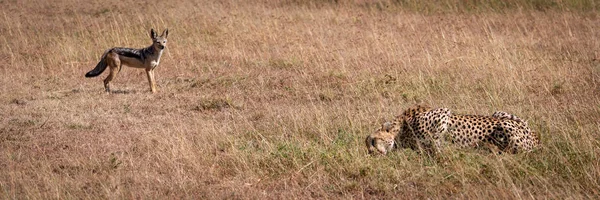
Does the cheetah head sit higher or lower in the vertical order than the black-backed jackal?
higher

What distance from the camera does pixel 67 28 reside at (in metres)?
13.0

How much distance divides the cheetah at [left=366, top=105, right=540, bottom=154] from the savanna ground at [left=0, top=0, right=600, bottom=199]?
0.46ft

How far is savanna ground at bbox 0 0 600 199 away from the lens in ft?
17.3

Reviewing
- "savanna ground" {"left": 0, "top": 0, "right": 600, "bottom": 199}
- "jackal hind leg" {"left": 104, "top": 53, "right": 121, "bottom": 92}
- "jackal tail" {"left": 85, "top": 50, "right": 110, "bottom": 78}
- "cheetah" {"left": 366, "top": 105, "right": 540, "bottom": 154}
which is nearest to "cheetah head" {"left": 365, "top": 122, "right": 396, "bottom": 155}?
"cheetah" {"left": 366, "top": 105, "right": 540, "bottom": 154}

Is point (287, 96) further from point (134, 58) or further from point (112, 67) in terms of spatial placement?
point (112, 67)

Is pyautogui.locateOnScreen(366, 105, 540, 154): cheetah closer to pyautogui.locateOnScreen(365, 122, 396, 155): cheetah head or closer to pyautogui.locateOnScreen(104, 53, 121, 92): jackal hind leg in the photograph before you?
pyautogui.locateOnScreen(365, 122, 396, 155): cheetah head

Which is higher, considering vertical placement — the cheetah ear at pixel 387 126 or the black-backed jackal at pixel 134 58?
the cheetah ear at pixel 387 126

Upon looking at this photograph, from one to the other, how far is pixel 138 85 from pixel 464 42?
488cm

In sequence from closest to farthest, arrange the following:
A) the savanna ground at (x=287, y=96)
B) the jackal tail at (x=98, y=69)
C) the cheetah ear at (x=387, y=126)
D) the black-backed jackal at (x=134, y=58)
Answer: the savanna ground at (x=287, y=96)
the cheetah ear at (x=387, y=126)
the black-backed jackal at (x=134, y=58)
the jackal tail at (x=98, y=69)

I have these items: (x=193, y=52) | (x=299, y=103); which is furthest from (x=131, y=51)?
(x=299, y=103)

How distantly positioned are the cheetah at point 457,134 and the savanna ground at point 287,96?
0.14m

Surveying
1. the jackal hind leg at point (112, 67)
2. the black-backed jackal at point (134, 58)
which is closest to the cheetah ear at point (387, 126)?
the black-backed jackal at point (134, 58)

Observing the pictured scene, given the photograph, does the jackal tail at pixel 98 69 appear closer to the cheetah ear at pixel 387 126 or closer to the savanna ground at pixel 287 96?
the savanna ground at pixel 287 96

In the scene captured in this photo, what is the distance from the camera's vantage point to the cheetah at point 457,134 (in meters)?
5.57
